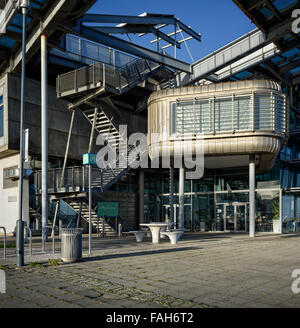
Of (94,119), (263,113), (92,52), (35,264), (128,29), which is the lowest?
(35,264)

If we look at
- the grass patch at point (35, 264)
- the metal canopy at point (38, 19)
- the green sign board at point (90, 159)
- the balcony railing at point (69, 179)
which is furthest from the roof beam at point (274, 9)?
the grass patch at point (35, 264)

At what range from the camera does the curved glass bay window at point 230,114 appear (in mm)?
20203

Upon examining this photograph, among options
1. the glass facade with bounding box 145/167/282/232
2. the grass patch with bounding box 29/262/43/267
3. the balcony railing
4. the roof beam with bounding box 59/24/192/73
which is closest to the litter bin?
the grass patch with bounding box 29/262/43/267

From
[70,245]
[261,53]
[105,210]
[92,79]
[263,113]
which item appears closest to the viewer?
[70,245]

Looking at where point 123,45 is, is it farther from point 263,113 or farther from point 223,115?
point 263,113

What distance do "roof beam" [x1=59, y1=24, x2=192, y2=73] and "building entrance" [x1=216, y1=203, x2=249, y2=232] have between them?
10.8 m

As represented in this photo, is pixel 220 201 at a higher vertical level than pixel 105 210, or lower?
higher

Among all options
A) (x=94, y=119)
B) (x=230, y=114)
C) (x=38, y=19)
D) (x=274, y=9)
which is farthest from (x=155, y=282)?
(x=38, y=19)

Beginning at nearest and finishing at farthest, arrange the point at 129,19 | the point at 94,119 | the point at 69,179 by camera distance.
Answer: the point at 69,179, the point at 94,119, the point at 129,19

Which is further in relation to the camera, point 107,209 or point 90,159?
point 107,209

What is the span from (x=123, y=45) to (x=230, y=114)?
877 cm

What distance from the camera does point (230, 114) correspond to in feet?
68.1

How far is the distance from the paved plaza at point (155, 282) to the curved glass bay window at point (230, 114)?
31.4ft
